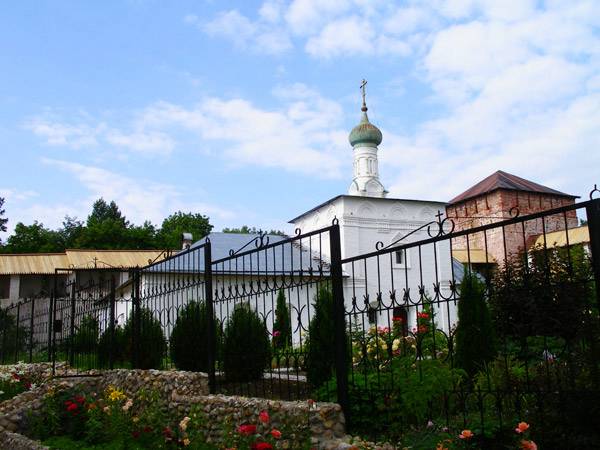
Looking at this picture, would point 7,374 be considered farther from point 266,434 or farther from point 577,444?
point 577,444

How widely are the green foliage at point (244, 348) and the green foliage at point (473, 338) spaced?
7.25 feet

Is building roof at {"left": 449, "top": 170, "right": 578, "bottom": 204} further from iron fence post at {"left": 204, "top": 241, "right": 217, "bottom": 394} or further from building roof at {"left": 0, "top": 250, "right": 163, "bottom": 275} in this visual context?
iron fence post at {"left": 204, "top": 241, "right": 217, "bottom": 394}

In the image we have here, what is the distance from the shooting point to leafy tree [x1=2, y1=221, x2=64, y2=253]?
40.3 m

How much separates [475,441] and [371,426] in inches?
46.2

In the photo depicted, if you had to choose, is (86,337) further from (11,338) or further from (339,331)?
(11,338)

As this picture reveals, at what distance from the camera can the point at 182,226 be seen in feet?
140

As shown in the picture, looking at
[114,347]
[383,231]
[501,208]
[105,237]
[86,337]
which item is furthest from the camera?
[105,237]

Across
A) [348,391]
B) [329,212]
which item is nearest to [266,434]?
[348,391]

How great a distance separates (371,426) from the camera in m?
4.93

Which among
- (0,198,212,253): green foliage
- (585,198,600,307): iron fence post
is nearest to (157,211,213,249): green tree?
(0,198,212,253): green foliage

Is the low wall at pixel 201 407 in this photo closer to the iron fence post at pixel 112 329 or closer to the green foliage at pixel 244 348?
the iron fence post at pixel 112 329

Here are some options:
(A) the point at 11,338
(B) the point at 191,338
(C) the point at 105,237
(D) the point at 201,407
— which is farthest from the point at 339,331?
(C) the point at 105,237

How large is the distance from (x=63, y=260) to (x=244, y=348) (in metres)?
25.3

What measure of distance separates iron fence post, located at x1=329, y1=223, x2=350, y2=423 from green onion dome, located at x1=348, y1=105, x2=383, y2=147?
23.1 metres
